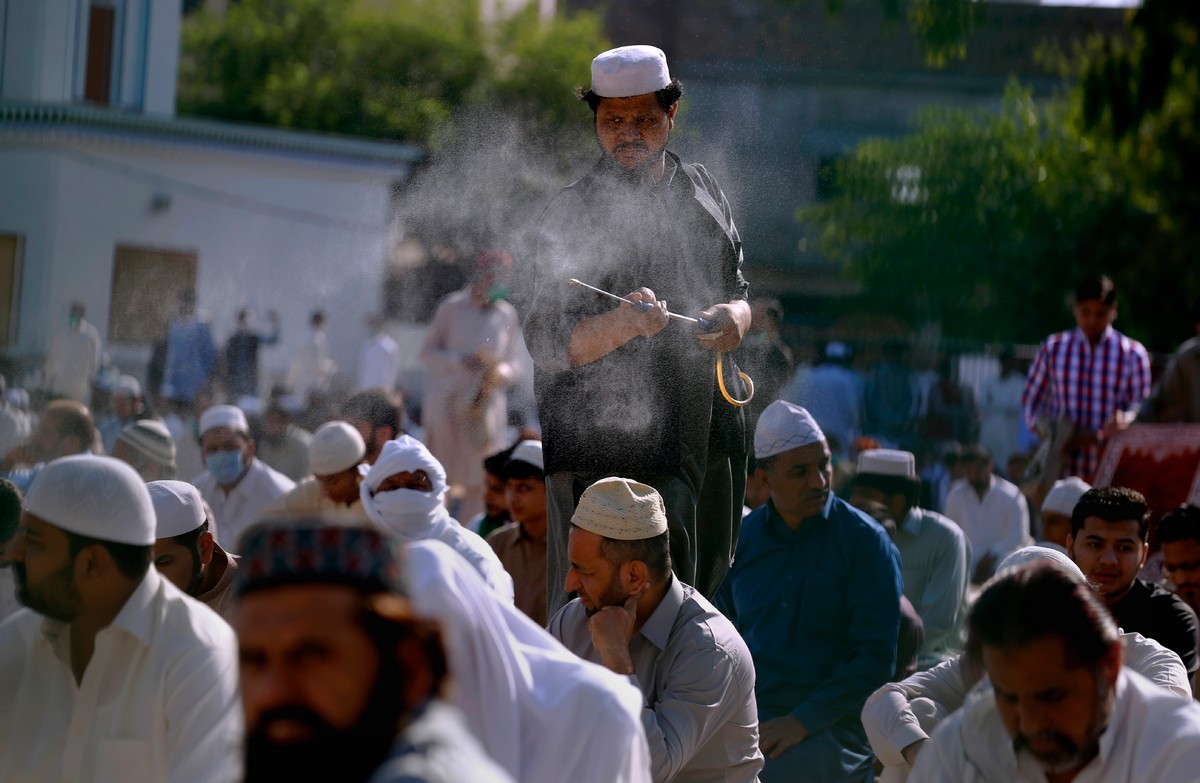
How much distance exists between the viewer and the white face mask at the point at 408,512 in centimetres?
541

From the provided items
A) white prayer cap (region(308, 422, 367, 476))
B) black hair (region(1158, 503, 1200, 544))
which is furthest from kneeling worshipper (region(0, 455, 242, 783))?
black hair (region(1158, 503, 1200, 544))

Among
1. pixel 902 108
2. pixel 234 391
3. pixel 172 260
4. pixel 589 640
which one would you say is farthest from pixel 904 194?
pixel 172 260

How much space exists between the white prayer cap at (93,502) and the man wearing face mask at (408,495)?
5.58 ft

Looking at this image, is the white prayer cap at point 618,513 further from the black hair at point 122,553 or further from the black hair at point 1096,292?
the black hair at point 1096,292

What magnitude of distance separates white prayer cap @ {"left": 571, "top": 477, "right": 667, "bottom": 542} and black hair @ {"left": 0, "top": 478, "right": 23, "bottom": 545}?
2.02 m

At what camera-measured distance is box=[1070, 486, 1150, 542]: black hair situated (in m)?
5.16

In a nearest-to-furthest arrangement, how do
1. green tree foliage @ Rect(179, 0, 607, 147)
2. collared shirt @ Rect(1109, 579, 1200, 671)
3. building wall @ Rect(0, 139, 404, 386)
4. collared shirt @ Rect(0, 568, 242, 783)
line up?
collared shirt @ Rect(0, 568, 242, 783) → collared shirt @ Rect(1109, 579, 1200, 671) → building wall @ Rect(0, 139, 404, 386) → green tree foliage @ Rect(179, 0, 607, 147)

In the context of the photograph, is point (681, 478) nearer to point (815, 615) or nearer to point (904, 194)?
point (815, 615)

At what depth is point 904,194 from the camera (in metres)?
13.2

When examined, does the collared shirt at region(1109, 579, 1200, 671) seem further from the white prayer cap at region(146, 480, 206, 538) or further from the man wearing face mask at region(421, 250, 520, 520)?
the man wearing face mask at region(421, 250, 520, 520)

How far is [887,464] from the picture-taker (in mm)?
7273

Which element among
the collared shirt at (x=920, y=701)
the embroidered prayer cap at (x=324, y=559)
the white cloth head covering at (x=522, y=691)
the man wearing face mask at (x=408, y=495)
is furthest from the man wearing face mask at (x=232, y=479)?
the embroidered prayer cap at (x=324, y=559)

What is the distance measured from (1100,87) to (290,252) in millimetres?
14222

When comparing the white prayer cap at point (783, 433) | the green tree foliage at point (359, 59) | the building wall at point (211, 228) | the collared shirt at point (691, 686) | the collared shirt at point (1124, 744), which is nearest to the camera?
the collared shirt at point (1124, 744)
